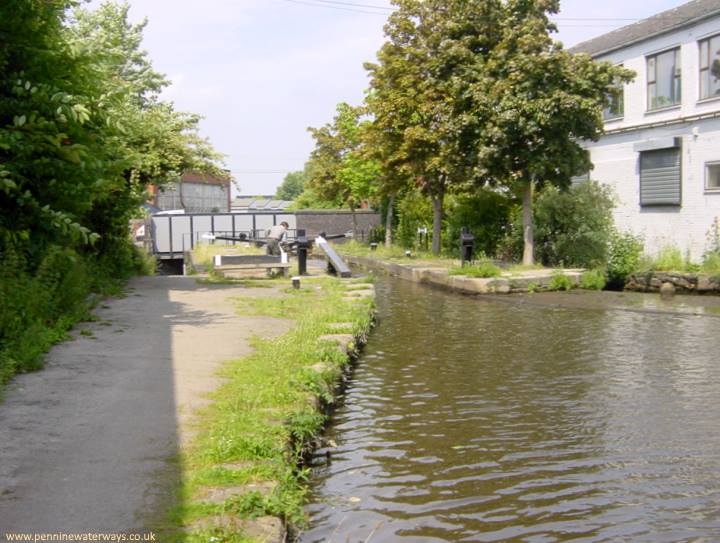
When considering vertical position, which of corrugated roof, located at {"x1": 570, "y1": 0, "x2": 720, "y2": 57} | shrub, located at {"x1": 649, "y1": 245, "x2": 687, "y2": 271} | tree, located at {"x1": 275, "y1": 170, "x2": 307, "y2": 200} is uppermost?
tree, located at {"x1": 275, "y1": 170, "x2": 307, "y2": 200}

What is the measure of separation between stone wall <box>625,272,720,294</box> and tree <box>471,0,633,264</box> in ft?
9.70

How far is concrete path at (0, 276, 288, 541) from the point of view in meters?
4.23

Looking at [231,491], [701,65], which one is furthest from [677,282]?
[231,491]

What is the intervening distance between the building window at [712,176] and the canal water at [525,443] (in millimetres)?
8911

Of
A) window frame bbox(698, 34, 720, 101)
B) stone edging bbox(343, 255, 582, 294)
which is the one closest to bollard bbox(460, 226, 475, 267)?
stone edging bbox(343, 255, 582, 294)

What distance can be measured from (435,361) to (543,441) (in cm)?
351

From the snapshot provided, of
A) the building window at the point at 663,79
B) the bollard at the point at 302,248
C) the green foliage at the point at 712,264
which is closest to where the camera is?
the green foliage at the point at 712,264

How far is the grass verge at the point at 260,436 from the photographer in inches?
168

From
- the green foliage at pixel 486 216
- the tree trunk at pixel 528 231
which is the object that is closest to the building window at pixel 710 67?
the tree trunk at pixel 528 231

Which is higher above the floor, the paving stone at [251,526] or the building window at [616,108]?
the building window at [616,108]

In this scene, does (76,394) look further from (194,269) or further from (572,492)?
(194,269)

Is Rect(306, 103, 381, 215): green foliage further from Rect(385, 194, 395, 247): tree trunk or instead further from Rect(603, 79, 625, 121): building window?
Rect(603, 79, 625, 121): building window

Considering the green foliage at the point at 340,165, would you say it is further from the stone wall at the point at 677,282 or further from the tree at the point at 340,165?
the stone wall at the point at 677,282

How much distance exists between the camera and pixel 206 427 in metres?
5.70
